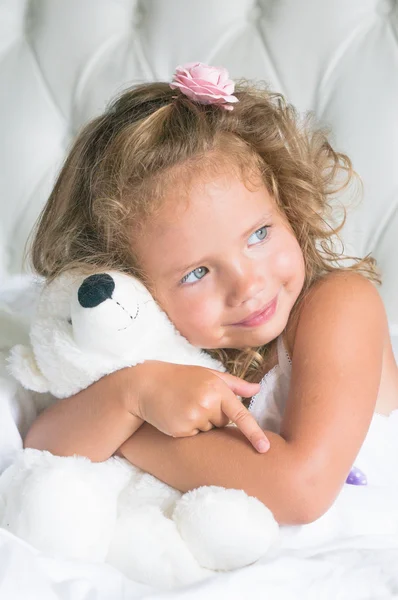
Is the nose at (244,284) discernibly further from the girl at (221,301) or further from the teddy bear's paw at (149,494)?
the teddy bear's paw at (149,494)

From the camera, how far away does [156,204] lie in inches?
42.0

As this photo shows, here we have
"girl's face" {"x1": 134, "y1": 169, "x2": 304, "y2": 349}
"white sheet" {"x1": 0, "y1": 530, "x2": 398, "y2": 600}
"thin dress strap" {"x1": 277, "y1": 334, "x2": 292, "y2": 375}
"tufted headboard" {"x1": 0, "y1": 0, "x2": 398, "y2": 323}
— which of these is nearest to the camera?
"white sheet" {"x1": 0, "y1": 530, "x2": 398, "y2": 600}

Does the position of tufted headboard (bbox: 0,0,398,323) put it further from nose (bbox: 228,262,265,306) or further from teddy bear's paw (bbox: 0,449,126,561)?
teddy bear's paw (bbox: 0,449,126,561)

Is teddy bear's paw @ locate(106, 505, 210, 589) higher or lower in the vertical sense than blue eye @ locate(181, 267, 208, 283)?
lower

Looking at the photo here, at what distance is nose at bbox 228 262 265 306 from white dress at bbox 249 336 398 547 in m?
0.13

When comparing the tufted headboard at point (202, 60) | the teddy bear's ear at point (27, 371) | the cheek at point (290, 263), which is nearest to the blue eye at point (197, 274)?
the cheek at point (290, 263)

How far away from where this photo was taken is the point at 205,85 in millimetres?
1138

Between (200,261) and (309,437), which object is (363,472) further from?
(200,261)

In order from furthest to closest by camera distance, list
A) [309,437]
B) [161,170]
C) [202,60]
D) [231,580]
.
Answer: [202,60] < [161,170] < [309,437] < [231,580]

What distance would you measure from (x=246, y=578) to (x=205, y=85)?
67 cm

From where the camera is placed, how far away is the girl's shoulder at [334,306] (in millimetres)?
1063

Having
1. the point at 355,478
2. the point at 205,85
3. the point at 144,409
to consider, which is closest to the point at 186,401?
the point at 144,409

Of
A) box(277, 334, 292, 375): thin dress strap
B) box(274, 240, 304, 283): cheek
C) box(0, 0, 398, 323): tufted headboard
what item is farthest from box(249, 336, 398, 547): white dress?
box(0, 0, 398, 323): tufted headboard

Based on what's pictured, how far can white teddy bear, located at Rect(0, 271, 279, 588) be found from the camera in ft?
2.97
